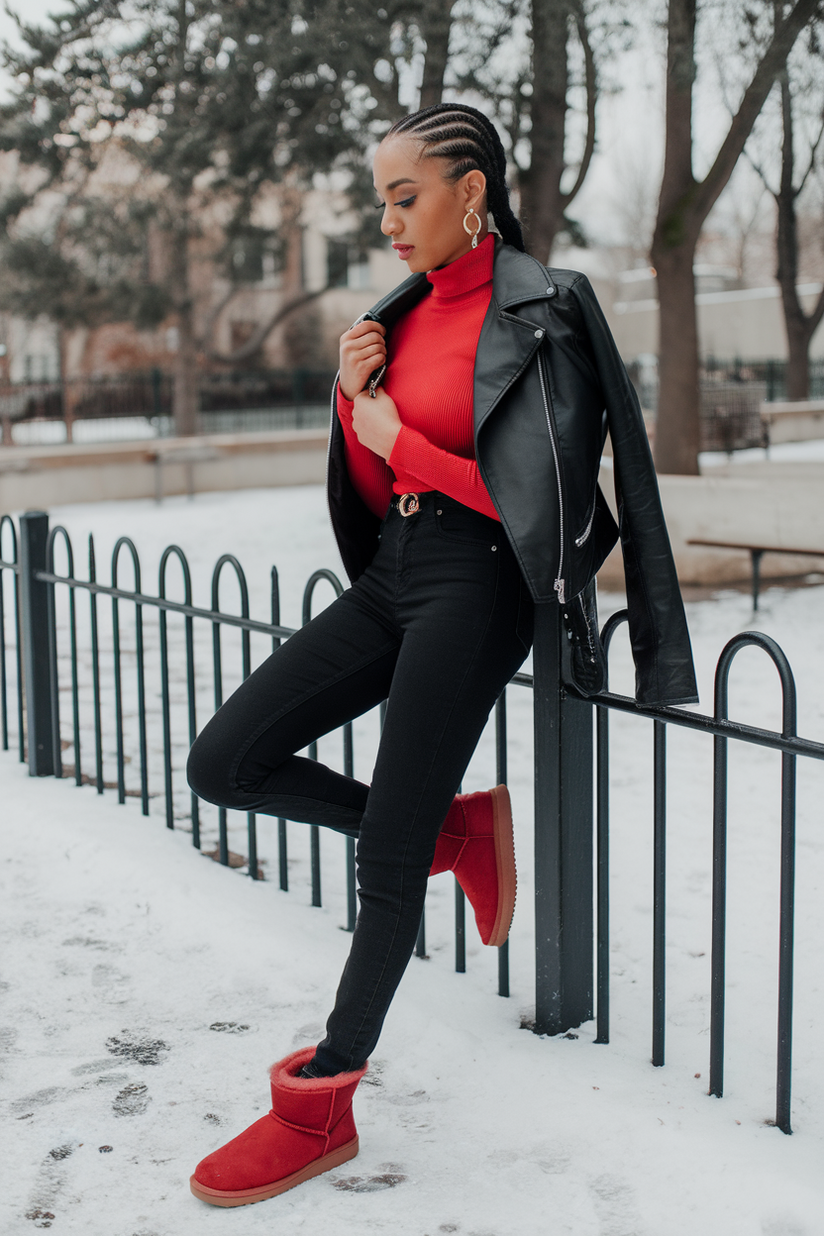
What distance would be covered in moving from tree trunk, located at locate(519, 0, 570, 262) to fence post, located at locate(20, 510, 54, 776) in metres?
5.23

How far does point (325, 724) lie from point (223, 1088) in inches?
33.7

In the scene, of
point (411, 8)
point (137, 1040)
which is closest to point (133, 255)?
point (411, 8)

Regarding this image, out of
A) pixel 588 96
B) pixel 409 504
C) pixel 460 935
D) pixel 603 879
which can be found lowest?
pixel 460 935

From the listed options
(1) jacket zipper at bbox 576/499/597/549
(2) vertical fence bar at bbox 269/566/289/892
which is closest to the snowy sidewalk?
(2) vertical fence bar at bbox 269/566/289/892

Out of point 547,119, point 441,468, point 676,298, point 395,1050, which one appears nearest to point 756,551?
point 676,298

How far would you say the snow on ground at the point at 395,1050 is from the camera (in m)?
2.31

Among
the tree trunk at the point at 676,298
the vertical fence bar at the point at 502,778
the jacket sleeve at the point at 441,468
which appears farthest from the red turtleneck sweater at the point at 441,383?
the tree trunk at the point at 676,298

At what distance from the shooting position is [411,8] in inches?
349

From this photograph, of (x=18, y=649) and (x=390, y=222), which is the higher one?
(x=390, y=222)

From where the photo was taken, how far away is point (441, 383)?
7.75 feet

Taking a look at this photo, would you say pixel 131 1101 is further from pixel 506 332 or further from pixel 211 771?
pixel 506 332

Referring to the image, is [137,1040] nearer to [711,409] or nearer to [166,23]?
[166,23]

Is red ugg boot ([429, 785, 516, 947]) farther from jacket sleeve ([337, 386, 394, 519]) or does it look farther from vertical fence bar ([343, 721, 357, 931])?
vertical fence bar ([343, 721, 357, 931])

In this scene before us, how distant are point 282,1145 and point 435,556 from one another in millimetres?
1118
